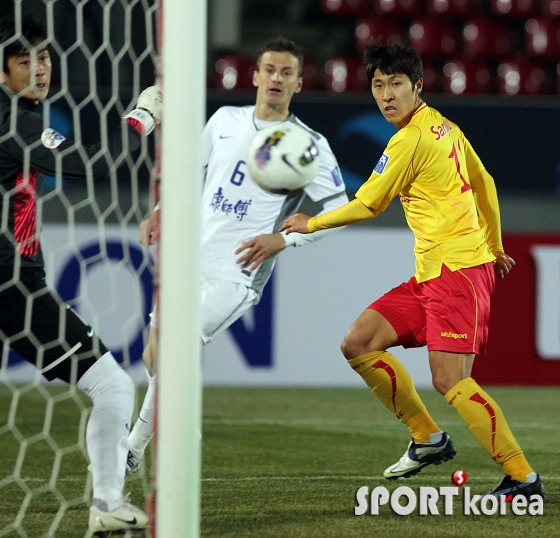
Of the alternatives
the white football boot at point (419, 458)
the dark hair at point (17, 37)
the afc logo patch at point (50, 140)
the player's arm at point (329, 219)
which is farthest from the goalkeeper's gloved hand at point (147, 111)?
the white football boot at point (419, 458)

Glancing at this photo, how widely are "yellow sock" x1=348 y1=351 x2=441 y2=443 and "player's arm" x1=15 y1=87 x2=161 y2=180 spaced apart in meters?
1.46

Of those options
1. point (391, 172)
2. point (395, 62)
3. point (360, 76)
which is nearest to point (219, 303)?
point (391, 172)

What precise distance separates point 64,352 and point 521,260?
5.67 meters

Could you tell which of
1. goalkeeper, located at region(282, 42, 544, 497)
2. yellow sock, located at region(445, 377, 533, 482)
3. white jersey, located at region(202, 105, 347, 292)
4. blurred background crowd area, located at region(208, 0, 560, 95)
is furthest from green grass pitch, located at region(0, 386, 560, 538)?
blurred background crowd area, located at region(208, 0, 560, 95)

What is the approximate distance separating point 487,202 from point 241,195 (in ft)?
4.11

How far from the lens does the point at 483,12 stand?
35.0 ft

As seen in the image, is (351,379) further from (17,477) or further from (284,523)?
(284,523)

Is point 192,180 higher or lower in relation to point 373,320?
higher

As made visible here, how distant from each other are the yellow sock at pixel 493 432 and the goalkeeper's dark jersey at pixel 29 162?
1614 millimetres

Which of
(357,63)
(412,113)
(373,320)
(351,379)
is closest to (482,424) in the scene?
(373,320)

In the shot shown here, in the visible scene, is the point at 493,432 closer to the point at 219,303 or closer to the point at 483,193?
the point at 483,193

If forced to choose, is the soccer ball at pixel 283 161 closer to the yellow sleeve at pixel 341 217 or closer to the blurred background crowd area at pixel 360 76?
the yellow sleeve at pixel 341 217

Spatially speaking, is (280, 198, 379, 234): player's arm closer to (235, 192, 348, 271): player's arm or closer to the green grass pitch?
(235, 192, 348, 271): player's arm

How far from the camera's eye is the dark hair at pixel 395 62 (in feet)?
12.4
